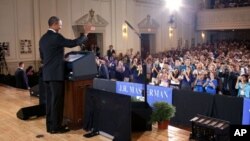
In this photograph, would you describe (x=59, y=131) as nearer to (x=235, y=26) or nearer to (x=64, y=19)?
(x=64, y=19)

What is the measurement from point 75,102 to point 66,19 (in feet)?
31.7

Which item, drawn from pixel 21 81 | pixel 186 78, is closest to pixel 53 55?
pixel 186 78

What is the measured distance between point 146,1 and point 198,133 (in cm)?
1497

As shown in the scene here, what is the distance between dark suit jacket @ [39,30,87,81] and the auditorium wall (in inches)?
340

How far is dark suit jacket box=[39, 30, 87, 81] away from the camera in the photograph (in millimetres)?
3410

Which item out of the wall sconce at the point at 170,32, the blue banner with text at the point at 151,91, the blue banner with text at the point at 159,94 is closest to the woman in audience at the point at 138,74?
the blue banner with text at the point at 151,91

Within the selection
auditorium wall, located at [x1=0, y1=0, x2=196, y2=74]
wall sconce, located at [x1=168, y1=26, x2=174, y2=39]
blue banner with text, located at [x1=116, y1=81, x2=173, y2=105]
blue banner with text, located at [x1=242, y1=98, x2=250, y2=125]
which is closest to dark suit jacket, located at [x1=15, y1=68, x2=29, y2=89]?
auditorium wall, located at [x1=0, y1=0, x2=196, y2=74]

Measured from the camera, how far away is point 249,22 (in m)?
19.4

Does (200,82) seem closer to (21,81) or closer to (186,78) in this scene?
(186,78)

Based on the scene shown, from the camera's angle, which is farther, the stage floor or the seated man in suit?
the seated man in suit

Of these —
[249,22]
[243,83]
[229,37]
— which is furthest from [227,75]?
[229,37]

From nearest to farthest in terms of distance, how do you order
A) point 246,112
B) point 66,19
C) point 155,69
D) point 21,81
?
point 246,112, point 21,81, point 155,69, point 66,19

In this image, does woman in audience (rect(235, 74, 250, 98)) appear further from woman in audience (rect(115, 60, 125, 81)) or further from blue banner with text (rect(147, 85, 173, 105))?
woman in audience (rect(115, 60, 125, 81))

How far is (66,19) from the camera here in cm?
1281
